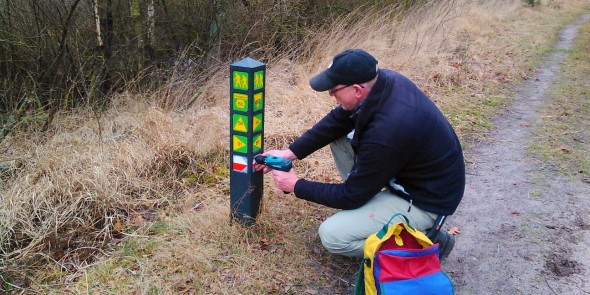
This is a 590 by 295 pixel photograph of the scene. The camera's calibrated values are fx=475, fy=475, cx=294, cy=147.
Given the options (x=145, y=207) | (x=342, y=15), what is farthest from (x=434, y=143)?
(x=342, y=15)

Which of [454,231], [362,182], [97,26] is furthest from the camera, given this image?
[97,26]

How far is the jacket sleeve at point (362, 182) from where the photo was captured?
246cm

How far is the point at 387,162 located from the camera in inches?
97.3

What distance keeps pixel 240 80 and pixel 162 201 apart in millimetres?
1331

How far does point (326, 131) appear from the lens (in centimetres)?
318

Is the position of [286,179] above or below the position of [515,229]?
above

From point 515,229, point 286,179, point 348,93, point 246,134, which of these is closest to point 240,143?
point 246,134

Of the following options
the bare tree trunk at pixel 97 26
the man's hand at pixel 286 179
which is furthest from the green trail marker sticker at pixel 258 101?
the bare tree trunk at pixel 97 26

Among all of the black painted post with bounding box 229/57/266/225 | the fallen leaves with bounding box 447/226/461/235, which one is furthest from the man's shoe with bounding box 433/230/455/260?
the black painted post with bounding box 229/57/266/225

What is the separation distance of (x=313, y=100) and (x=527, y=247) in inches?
118

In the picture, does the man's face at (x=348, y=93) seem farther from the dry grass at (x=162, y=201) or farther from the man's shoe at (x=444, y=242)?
the dry grass at (x=162, y=201)

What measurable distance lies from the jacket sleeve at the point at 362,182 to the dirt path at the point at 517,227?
90 centimetres

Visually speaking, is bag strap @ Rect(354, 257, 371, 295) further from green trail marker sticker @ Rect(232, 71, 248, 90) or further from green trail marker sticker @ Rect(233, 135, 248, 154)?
green trail marker sticker @ Rect(232, 71, 248, 90)

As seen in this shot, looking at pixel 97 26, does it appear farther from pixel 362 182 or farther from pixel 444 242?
pixel 444 242
